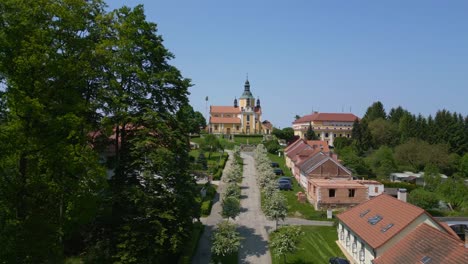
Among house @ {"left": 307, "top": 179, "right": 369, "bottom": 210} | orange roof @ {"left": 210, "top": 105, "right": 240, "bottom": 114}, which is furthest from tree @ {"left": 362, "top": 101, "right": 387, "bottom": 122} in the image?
house @ {"left": 307, "top": 179, "right": 369, "bottom": 210}

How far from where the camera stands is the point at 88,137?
18.1 m

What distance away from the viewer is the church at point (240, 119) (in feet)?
381

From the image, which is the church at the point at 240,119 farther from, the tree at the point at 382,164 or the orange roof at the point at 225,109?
the tree at the point at 382,164

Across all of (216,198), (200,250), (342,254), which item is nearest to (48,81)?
(200,250)

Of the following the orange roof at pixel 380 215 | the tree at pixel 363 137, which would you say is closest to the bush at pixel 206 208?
the orange roof at pixel 380 215

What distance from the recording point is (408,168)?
2648 inches

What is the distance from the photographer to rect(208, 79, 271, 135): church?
116 metres

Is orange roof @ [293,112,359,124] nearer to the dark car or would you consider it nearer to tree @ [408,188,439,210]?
tree @ [408,188,439,210]

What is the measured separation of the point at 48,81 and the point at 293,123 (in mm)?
120620

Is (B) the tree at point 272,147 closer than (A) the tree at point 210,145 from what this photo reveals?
No

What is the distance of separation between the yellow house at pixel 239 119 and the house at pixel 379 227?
87.2 m

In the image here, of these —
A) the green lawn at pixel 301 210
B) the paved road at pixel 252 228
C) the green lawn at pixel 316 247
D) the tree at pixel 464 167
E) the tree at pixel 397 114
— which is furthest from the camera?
the tree at pixel 397 114

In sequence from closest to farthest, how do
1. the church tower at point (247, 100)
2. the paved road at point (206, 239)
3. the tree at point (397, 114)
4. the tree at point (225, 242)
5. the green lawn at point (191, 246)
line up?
1. the tree at point (225, 242)
2. the green lawn at point (191, 246)
3. the paved road at point (206, 239)
4. the tree at point (397, 114)
5. the church tower at point (247, 100)

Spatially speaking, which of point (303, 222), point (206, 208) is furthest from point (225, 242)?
point (303, 222)
